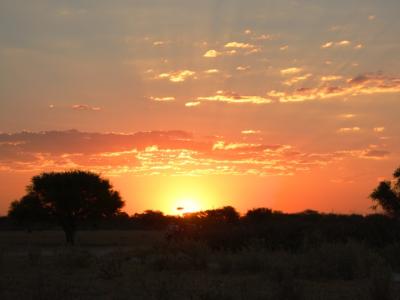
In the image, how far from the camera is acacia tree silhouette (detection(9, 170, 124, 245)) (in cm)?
6662

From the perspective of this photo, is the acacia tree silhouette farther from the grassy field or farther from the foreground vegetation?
the grassy field

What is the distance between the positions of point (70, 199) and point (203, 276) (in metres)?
46.2

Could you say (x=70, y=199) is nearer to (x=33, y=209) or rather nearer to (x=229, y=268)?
(x=33, y=209)

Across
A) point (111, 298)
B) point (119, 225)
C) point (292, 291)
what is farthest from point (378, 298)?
point (119, 225)

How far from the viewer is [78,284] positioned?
19578 mm

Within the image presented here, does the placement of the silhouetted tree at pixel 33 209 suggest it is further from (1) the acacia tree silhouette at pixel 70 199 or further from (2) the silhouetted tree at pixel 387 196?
(2) the silhouetted tree at pixel 387 196

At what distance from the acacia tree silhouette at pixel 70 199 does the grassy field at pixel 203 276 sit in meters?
38.1

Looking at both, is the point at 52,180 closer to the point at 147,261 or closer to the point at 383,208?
the point at 383,208

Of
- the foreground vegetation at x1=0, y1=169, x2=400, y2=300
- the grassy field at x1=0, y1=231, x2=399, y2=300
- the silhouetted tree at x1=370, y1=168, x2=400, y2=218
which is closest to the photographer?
the grassy field at x1=0, y1=231, x2=399, y2=300


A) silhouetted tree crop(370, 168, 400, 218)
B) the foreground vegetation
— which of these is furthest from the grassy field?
silhouetted tree crop(370, 168, 400, 218)

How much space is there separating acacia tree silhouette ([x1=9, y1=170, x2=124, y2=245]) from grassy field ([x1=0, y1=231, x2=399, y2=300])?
38081 millimetres

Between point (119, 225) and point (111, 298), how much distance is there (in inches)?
4309

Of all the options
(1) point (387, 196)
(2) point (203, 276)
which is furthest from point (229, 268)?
(1) point (387, 196)

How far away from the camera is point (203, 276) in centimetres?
2208
